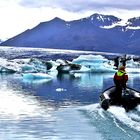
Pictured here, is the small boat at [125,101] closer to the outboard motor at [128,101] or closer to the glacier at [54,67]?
the outboard motor at [128,101]

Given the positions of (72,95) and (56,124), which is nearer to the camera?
(56,124)

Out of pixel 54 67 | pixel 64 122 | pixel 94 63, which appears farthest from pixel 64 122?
pixel 94 63

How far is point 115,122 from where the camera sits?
18.4 meters

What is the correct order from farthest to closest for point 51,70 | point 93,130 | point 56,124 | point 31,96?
point 51,70, point 31,96, point 56,124, point 93,130

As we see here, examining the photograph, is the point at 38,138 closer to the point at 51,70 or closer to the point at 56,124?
the point at 56,124

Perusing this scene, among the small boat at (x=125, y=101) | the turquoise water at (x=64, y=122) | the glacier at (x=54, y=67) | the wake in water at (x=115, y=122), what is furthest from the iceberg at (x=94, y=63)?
the small boat at (x=125, y=101)

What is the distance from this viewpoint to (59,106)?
81.8 feet

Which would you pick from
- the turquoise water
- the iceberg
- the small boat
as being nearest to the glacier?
the iceberg

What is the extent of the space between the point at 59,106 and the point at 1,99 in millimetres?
5156

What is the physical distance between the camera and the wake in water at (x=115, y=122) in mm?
15907

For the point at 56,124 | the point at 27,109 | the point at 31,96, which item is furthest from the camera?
the point at 31,96

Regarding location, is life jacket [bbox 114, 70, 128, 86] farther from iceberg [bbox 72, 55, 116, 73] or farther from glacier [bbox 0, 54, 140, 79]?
iceberg [bbox 72, 55, 116, 73]

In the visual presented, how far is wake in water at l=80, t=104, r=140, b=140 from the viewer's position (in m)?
15.9

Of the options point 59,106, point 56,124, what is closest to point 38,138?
point 56,124
